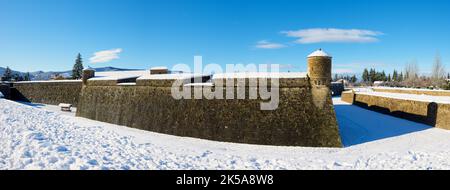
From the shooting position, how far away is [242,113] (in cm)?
1650

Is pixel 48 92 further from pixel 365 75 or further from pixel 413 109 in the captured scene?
pixel 365 75

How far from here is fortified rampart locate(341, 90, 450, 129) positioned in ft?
64.6

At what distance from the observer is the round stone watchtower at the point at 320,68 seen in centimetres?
1552

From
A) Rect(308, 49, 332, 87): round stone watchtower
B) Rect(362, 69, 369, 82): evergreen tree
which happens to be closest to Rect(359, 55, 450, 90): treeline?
Rect(362, 69, 369, 82): evergreen tree

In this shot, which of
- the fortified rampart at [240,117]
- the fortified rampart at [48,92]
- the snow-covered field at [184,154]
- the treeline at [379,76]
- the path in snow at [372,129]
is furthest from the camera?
the treeline at [379,76]

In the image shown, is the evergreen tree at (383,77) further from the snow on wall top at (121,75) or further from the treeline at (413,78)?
the snow on wall top at (121,75)

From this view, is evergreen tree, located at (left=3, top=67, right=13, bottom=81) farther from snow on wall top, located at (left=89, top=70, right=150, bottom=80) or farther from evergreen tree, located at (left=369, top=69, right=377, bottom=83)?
evergreen tree, located at (left=369, top=69, right=377, bottom=83)

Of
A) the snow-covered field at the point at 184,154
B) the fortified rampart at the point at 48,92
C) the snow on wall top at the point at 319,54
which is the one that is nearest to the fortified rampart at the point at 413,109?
the snow-covered field at the point at 184,154

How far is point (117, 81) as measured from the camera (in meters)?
24.2

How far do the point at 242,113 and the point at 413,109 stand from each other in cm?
1597

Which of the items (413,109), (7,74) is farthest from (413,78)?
(7,74)

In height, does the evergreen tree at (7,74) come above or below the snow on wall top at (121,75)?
above

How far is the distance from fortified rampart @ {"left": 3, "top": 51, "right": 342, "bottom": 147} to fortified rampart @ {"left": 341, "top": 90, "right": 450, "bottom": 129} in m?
10.3
